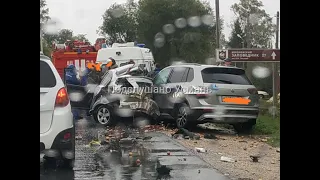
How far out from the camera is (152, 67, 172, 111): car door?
3.78 metres

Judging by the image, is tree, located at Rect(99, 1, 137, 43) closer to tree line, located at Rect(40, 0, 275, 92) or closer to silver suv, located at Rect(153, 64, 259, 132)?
tree line, located at Rect(40, 0, 275, 92)

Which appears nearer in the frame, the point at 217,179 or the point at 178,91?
the point at 217,179

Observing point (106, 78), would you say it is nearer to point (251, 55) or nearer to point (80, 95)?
point (80, 95)

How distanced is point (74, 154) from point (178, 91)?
0.94m

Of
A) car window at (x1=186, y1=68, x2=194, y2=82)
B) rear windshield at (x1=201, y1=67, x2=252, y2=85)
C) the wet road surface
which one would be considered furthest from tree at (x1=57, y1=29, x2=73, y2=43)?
rear windshield at (x1=201, y1=67, x2=252, y2=85)

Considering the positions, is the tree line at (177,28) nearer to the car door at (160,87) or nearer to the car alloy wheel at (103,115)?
the car door at (160,87)

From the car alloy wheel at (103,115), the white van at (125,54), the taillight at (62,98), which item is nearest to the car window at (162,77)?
the white van at (125,54)

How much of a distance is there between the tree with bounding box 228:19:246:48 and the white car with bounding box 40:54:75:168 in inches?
51.8

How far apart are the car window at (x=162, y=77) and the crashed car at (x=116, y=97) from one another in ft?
0.18

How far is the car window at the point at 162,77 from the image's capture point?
12.4ft
